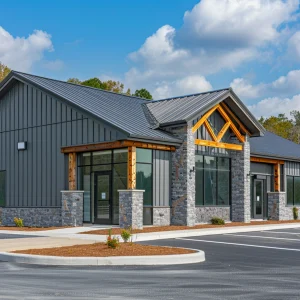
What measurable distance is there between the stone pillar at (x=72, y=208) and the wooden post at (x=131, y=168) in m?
3.11

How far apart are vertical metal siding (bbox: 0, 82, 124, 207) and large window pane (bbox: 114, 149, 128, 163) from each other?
87cm

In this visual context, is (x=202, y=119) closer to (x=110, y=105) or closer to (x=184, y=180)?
(x=184, y=180)

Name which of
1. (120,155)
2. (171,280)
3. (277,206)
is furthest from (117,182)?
(171,280)

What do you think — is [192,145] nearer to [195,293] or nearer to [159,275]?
[159,275]

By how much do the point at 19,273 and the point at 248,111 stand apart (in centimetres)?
1782

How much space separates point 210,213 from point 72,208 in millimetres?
6521

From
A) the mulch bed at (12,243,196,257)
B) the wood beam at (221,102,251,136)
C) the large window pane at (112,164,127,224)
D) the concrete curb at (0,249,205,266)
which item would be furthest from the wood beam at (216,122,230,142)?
the concrete curb at (0,249,205,266)

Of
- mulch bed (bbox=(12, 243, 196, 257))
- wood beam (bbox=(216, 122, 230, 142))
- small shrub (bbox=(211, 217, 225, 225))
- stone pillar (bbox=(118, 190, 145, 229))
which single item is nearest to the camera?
mulch bed (bbox=(12, 243, 196, 257))

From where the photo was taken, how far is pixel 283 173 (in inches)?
1303

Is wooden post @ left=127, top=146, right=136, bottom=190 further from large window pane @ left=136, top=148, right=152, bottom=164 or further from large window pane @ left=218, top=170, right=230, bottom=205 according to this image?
large window pane @ left=218, top=170, right=230, bottom=205

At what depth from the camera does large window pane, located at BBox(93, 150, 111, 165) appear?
964 inches

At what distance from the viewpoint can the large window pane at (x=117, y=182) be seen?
77.8ft

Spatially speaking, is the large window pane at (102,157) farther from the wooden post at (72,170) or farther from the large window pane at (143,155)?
the large window pane at (143,155)

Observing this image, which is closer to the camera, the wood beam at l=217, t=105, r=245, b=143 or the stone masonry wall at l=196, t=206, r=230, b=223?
the stone masonry wall at l=196, t=206, r=230, b=223
